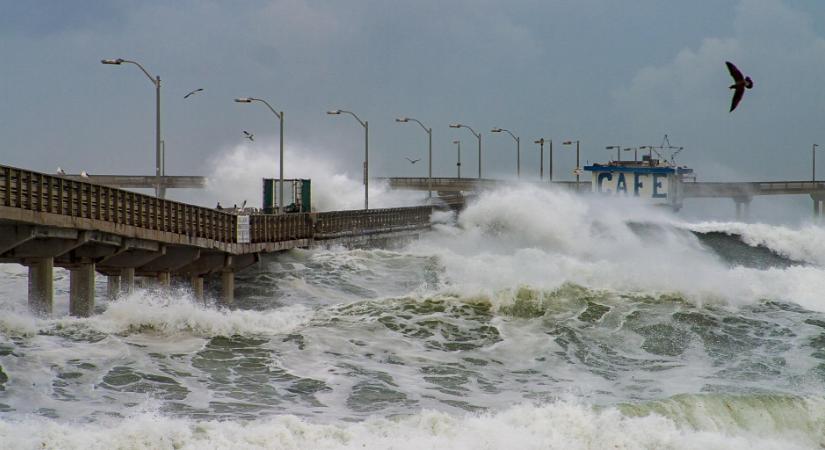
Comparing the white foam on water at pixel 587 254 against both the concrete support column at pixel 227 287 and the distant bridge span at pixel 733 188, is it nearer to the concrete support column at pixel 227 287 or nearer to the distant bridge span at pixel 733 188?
the concrete support column at pixel 227 287

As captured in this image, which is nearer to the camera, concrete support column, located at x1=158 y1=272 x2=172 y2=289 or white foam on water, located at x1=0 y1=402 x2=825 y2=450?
white foam on water, located at x1=0 y1=402 x2=825 y2=450

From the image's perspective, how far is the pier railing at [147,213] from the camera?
2805 centimetres

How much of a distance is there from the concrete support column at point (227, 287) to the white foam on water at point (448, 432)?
65.6 feet

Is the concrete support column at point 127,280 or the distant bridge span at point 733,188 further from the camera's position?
the distant bridge span at point 733,188

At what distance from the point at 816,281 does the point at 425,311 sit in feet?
63.0

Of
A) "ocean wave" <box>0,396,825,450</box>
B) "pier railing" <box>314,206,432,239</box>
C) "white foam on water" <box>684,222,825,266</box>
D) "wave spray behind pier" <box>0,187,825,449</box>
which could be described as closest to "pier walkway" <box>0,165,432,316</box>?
"wave spray behind pier" <box>0,187,825,449</box>

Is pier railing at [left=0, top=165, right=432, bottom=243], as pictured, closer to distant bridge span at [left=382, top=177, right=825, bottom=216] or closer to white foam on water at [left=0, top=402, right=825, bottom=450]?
white foam on water at [left=0, top=402, right=825, bottom=450]

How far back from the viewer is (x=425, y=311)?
118 ft

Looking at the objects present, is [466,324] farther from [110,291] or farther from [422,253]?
[422,253]

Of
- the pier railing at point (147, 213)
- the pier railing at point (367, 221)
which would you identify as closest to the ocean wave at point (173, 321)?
the pier railing at point (147, 213)

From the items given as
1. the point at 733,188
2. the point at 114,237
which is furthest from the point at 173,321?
the point at 733,188

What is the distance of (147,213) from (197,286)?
6097 mm

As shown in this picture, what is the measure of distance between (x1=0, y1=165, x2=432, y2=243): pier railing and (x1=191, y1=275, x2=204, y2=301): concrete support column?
1.70 meters

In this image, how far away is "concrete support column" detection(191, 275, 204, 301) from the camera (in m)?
40.0
